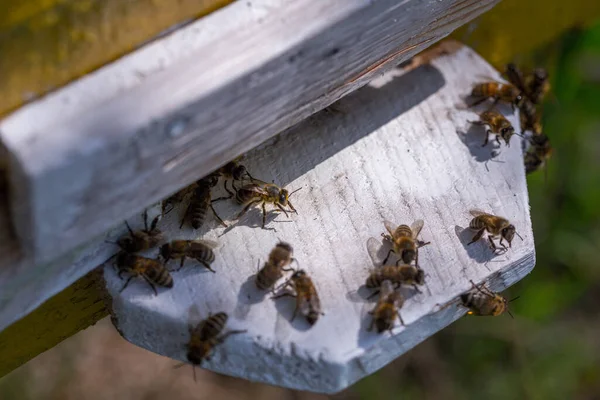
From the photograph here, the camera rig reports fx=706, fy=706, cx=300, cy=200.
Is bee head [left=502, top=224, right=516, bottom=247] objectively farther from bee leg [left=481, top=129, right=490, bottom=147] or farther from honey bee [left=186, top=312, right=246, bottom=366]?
honey bee [left=186, top=312, right=246, bottom=366]

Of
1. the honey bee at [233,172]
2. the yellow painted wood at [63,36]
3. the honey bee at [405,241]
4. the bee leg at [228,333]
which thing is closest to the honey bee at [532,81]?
the honey bee at [405,241]

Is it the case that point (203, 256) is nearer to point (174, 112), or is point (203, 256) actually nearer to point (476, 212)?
point (174, 112)

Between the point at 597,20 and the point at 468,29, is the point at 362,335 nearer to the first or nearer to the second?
the point at 468,29

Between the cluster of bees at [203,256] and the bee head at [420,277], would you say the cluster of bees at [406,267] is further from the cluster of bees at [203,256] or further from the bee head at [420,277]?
the cluster of bees at [203,256]

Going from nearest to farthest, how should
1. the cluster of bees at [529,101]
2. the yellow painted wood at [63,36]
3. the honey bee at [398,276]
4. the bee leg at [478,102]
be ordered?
the yellow painted wood at [63,36] < the honey bee at [398,276] < the bee leg at [478,102] < the cluster of bees at [529,101]

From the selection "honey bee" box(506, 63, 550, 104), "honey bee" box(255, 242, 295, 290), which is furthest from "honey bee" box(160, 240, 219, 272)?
"honey bee" box(506, 63, 550, 104)

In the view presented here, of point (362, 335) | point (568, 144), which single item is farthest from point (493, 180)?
point (568, 144)

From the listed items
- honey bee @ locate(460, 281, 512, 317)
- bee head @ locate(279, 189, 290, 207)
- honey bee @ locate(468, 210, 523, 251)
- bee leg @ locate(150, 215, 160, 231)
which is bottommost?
honey bee @ locate(460, 281, 512, 317)
